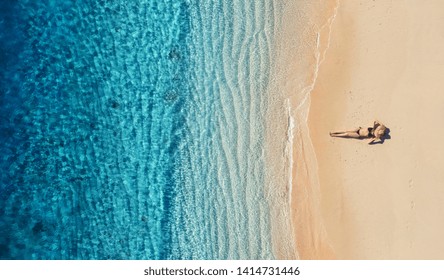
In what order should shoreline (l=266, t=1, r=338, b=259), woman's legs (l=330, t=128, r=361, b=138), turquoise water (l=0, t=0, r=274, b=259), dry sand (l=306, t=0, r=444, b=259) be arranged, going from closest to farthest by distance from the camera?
dry sand (l=306, t=0, r=444, b=259)
woman's legs (l=330, t=128, r=361, b=138)
shoreline (l=266, t=1, r=338, b=259)
turquoise water (l=0, t=0, r=274, b=259)

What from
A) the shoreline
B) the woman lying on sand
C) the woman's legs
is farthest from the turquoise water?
the woman lying on sand

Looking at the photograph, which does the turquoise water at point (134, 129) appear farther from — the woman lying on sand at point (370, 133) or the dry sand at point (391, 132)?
the woman lying on sand at point (370, 133)

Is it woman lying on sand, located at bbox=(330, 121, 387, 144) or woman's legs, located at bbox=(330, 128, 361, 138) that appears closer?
woman lying on sand, located at bbox=(330, 121, 387, 144)

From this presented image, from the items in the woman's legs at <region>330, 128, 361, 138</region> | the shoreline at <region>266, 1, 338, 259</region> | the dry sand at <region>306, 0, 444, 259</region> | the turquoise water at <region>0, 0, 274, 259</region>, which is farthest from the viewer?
the turquoise water at <region>0, 0, 274, 259</region>

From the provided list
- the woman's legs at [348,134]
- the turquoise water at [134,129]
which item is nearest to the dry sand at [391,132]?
the woman's legs at [348,134]

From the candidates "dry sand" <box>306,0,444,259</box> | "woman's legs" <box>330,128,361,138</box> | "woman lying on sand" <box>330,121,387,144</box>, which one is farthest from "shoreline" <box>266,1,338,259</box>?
"woman lying on sand" <box>330,121,387,144</box>

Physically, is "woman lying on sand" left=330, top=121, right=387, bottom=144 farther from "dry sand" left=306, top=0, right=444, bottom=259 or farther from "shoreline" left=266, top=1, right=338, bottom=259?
"shoreline" left=266, top=1, right=338, bottom=259

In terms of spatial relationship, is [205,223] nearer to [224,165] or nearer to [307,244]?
[224,165]
